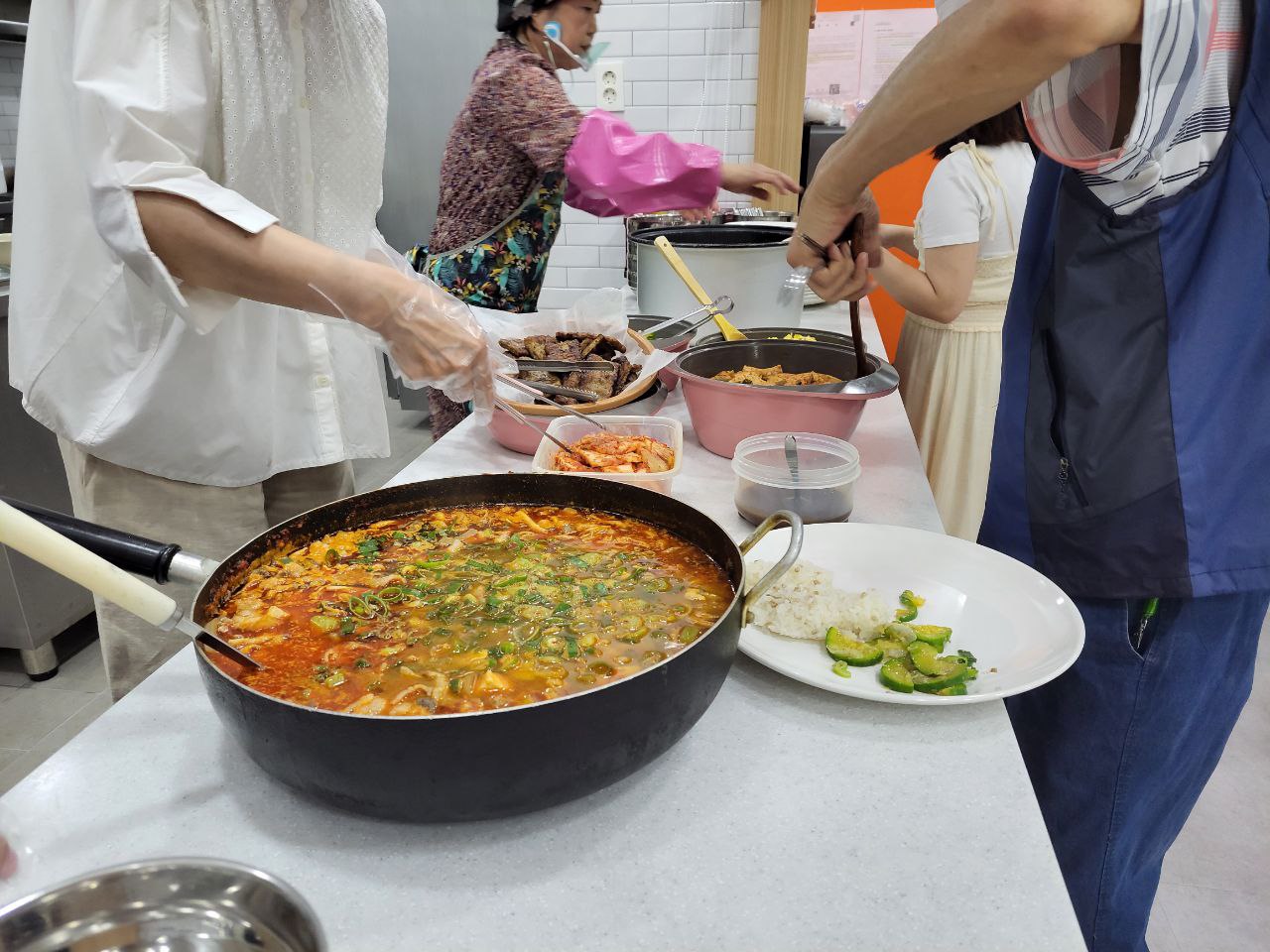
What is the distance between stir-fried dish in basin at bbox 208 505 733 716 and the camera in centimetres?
85

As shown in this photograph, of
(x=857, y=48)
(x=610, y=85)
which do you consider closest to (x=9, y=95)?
(x=610, y=85)

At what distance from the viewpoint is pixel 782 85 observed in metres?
3.96

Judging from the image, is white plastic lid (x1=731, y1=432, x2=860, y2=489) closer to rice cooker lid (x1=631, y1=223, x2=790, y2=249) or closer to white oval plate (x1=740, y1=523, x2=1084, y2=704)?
white oval plate (x1=740, y1=523, x2=1084, y2=704)

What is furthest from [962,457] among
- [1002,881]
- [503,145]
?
[1002,881]

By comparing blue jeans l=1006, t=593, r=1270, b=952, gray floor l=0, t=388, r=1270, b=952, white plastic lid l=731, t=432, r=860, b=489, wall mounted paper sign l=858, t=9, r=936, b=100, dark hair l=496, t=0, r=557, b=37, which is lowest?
gray floor l=0, t=388, r=1270, b=952

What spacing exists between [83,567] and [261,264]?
1.99 feet

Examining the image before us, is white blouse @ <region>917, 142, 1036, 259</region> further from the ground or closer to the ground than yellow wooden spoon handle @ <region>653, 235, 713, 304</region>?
further from the ground

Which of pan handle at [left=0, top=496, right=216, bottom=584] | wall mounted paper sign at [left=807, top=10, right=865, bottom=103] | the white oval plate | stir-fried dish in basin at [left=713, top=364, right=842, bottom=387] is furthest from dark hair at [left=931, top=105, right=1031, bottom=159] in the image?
wall mounted paper sign at [left=807, top=10, right=865, bottom=103]

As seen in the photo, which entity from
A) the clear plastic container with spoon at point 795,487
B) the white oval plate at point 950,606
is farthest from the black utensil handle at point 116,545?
the clear plastic container with spoon at point 795,487

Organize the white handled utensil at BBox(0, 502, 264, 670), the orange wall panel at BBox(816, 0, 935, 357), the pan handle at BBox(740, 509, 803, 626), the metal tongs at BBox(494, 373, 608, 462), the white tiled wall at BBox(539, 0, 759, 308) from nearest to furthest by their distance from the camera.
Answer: the white handled utensil at BBox(0, 502, 264, 670)
the pan handle at BBox(740, 509, 803, 626)
the metal tongs at BBox(494, 373, 608, 462)
the white tiled wall at BBox(539, 0, 759, 308)
the orange wall panel at BBox(816, 0, 935, 357)

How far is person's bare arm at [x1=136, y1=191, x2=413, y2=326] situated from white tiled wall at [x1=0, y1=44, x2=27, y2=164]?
132 inches

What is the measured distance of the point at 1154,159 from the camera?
100cm

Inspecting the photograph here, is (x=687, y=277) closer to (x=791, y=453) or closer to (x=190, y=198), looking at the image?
(x=791, y=453)

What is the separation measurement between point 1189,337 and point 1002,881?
0.74m
